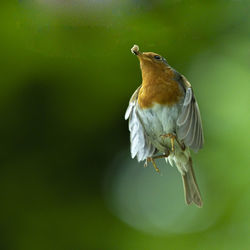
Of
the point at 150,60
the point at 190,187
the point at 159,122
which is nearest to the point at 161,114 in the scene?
the point at 159,122

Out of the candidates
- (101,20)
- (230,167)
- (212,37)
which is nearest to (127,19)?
(101,20)

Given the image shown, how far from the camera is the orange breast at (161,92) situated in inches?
83.7

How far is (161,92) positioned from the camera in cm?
223

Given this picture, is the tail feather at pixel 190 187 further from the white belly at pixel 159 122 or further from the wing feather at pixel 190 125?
the wing feather at pixel 190 125

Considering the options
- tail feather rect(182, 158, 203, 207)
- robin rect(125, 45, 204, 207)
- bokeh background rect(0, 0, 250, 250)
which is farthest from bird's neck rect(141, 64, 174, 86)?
bokeh background rect(0, 0, 250, 250)

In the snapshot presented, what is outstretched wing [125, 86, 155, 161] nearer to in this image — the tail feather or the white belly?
the white belly

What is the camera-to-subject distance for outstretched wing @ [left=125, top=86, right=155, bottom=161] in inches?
85.4

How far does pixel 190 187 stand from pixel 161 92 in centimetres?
85

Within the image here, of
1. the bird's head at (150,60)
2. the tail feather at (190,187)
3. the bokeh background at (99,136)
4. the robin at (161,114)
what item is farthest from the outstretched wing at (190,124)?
the bokeh background at (99,136)

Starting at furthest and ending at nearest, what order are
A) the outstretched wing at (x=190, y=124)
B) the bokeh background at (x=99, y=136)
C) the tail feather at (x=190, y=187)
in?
the bokeh background at (x=99, y=136) < the tail feather at (x=190, y=187) < the outstretched wing at (x=190, y=124)

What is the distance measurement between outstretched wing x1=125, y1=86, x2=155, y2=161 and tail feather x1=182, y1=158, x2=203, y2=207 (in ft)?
1.54

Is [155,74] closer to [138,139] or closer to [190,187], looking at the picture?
[138,139]

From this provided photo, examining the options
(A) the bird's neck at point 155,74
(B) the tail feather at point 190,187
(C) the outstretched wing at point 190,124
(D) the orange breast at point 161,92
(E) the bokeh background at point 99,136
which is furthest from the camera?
(E) the bokeh background at point 99,136

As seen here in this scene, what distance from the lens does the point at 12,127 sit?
6.43 meters
